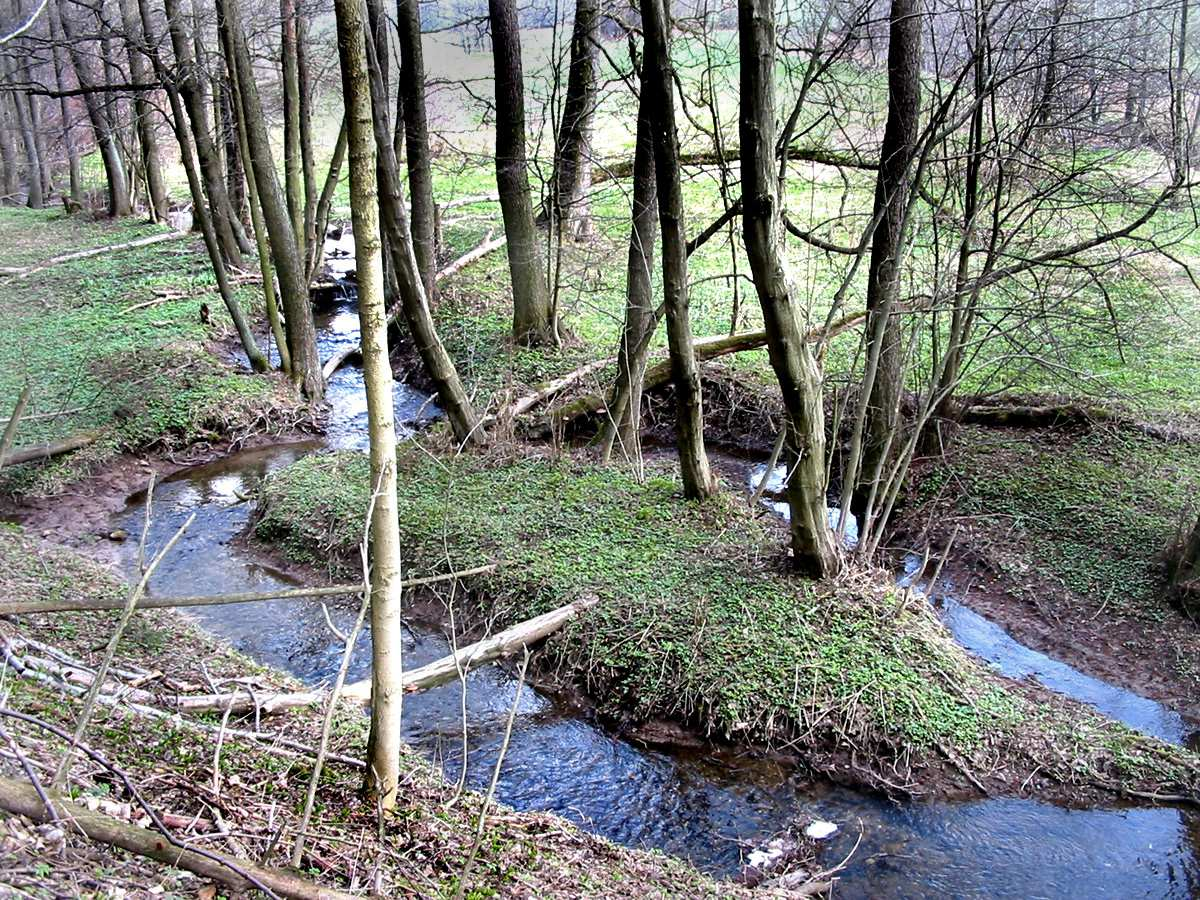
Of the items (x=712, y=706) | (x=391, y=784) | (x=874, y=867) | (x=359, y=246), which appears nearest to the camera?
(x=359, y=246)

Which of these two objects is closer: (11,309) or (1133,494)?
(1133,494)

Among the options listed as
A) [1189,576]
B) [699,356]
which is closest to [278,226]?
[699,356]

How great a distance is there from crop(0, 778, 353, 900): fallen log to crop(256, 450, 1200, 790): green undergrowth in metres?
3.64

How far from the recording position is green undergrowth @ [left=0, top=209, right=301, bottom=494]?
Answer: 11.0 m

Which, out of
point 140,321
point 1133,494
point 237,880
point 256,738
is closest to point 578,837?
point 256,738

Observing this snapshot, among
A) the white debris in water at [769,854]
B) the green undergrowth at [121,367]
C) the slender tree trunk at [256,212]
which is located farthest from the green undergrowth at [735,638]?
the slender tree trunk at [256,212]

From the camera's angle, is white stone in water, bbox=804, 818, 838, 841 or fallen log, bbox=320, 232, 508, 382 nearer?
white stone in water, bbox=804, 818, 838, 841

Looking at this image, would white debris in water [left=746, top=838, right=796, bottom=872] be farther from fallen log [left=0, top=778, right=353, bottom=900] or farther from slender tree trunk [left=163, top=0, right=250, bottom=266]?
slender tree trunk [left=163, top=0, right=250, bottom=266]

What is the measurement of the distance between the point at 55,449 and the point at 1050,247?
36.9ft

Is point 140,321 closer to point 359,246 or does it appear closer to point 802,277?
point 802,277

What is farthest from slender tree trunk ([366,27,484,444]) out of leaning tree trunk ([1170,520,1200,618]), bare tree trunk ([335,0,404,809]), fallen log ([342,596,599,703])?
leaning tree trunk ([1170,520,1200,618])

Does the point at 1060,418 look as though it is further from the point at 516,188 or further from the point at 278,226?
the point at 278,226

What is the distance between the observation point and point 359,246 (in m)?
3.71

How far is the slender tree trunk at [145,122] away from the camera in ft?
41.1
